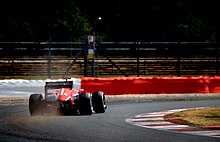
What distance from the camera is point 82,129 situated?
13.7 meters

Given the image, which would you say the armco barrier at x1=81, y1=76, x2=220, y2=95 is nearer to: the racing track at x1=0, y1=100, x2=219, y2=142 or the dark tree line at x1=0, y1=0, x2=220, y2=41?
the racing track at x1=0, y1=100, x2=219, y2=142

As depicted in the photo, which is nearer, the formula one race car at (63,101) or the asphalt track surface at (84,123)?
the asphalt track surface at (84,123)

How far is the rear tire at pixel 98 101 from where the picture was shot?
17259 millimetres

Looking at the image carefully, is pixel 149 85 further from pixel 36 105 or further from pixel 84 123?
pixel 84 123

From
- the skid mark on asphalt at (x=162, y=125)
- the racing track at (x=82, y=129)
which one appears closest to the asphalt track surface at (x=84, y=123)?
the racing track at (x=82, y=129)

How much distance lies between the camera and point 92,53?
1163 inches

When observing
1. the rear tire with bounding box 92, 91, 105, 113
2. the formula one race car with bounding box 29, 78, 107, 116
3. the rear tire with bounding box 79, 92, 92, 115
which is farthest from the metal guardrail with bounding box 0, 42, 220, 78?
the rear tire with bounding box 79, 92, 92, 115

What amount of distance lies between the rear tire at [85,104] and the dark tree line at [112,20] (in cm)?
3815

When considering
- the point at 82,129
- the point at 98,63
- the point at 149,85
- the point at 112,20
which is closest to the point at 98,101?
the point at 82,129

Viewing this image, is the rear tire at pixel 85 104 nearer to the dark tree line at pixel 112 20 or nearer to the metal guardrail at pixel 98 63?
the metal guardrail at pixel 98 63

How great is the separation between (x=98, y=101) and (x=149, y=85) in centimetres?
808

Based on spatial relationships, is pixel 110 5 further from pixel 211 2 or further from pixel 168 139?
pixel 168 139

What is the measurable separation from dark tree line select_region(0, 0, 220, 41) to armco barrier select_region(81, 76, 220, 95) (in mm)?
29599

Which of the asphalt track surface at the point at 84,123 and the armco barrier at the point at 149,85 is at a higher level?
the armco barrier at the point at 149,85
